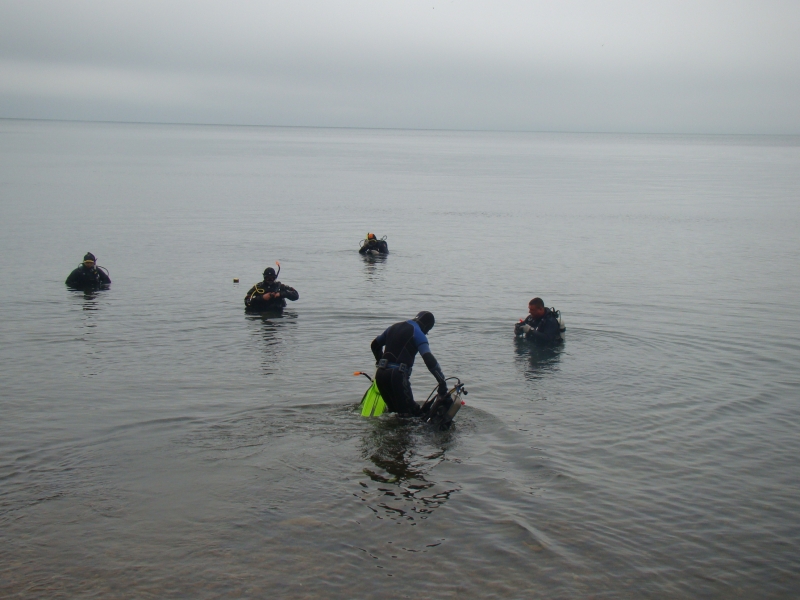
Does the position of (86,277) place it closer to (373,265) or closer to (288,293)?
(288,293)

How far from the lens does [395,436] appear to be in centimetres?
1186

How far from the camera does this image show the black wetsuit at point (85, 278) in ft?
75.7

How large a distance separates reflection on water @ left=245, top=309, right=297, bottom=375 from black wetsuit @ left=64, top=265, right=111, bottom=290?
5542 mm

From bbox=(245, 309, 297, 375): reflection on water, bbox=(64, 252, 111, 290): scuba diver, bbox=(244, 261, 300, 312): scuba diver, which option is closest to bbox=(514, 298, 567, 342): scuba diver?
bbox=(245, 309, 297, 375): reflection on water

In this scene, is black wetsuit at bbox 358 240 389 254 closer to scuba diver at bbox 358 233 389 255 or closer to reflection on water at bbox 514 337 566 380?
scuba diver at bbox 358 233 389 255

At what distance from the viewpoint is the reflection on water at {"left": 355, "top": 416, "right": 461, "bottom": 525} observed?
9.62 meters

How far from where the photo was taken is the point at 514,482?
34.2 feet

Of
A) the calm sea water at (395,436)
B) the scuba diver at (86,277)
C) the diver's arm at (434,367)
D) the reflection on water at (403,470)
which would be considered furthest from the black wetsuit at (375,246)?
the diver's arm at (434,367)

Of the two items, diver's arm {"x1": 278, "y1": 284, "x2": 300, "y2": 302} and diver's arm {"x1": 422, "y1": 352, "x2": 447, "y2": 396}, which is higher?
diver's arm {"x1": 278, "y1": 284, "x2": 300, "y2": 302}

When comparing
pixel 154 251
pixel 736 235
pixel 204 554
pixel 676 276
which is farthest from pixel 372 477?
pixel 736 235

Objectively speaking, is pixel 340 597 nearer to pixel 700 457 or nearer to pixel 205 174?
pixel 700 457

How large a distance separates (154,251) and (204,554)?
82.8ft

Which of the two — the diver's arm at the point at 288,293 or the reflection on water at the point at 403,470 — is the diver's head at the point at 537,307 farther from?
the diver's arm at the point at 288,293

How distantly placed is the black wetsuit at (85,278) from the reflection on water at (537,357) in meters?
12.8
